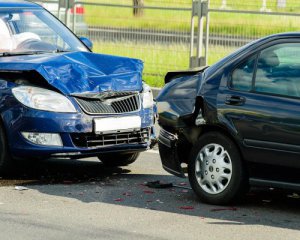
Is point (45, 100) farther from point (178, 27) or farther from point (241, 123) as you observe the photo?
point (178, 27)

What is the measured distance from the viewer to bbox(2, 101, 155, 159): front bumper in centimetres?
986

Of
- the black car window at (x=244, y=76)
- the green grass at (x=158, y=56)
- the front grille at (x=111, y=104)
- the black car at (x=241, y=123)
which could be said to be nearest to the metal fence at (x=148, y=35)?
the green grass at (x=158, y=56)

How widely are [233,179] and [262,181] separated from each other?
0.25 metres

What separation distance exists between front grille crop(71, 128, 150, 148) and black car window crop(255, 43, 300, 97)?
1827mm

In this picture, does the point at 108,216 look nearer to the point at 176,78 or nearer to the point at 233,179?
the point at 233,179

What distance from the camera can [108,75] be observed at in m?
10.3

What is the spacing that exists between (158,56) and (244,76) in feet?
28.4

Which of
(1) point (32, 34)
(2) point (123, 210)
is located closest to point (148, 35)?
(1) point (32, 34)

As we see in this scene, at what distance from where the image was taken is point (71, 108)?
9.89 metres

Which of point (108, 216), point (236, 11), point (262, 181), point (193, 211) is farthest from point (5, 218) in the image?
point (236, 11)

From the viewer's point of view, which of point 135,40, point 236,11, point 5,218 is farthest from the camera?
point 135,40

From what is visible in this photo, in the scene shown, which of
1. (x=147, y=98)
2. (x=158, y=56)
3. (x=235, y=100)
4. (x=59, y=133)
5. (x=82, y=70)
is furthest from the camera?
(x=158, y=56)

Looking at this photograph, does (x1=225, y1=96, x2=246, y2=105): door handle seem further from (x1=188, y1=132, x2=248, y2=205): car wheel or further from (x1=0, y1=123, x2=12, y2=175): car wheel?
(x1=0, y1=123, x2=12, y2=175): car wheel

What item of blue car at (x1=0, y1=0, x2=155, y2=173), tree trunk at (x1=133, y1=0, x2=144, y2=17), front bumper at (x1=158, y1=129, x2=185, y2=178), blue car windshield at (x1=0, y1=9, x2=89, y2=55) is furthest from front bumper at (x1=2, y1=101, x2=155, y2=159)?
tree trunk at (x1=133, y1=0, x2=144, y2=17)
